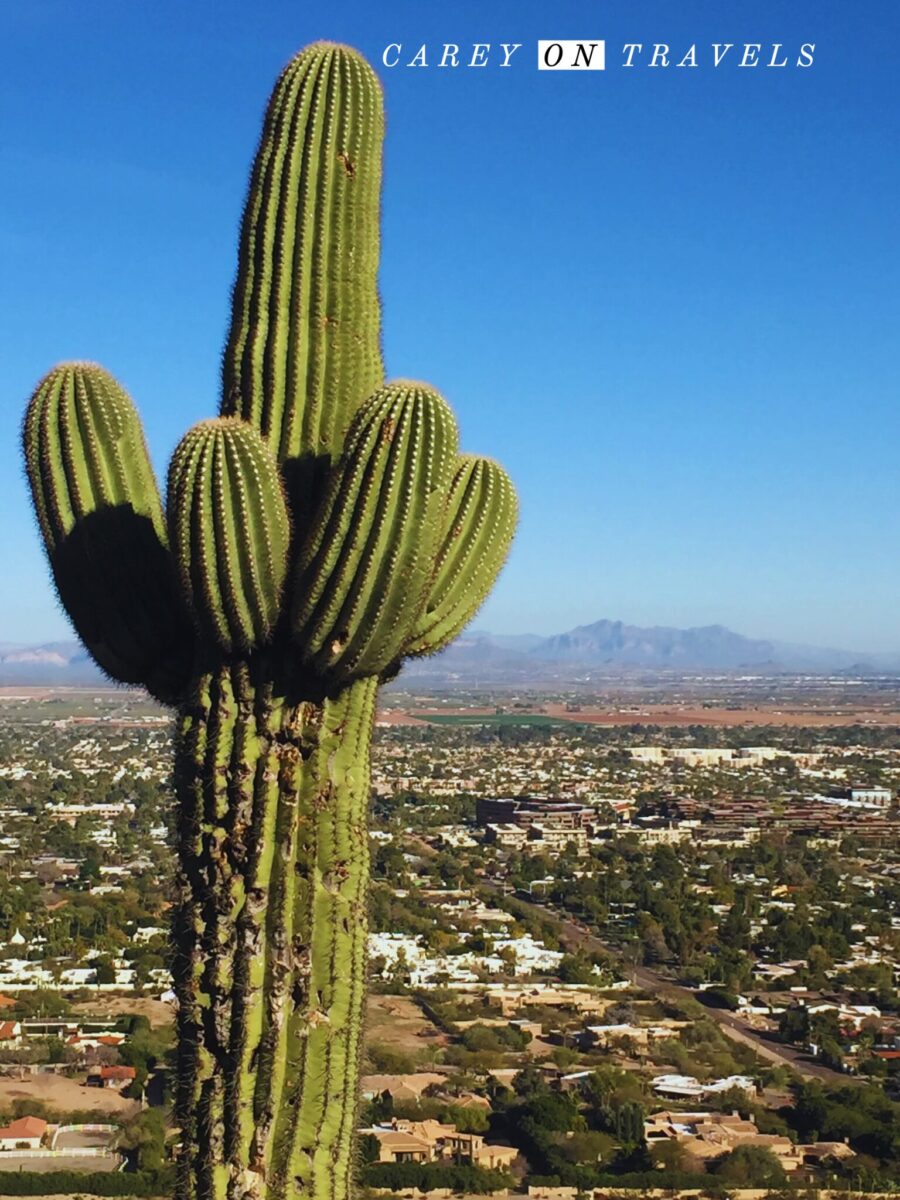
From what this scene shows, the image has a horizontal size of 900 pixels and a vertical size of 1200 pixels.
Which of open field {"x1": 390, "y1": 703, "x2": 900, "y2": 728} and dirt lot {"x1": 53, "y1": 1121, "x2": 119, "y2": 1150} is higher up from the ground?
open field {"x1": 390, "y1": 703, "x2": 900, "y2": 728}

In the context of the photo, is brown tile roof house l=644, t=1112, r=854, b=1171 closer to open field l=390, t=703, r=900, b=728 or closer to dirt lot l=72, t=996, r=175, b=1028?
dirt lot l=72, t=996, r=175, b=1028

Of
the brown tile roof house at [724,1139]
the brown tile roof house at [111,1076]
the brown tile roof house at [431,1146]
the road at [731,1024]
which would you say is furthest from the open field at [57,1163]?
the road at [731,1024]

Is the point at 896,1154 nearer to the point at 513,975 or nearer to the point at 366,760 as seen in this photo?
the point at 513,975

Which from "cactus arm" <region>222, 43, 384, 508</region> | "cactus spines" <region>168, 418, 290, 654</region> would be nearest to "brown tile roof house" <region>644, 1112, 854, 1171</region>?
"cactus arm" <region>222, 43, 384, 508</region>

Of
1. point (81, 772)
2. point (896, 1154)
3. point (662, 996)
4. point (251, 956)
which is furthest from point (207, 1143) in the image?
point (81, 772)

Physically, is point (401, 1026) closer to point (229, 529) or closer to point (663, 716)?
point (229, 529)

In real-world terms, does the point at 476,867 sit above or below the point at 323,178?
below
